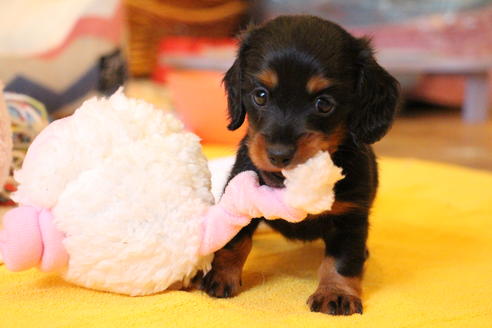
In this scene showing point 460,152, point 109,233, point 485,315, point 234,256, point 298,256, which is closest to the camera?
point 109,233

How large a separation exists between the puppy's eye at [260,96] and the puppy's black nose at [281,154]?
213 millimetres

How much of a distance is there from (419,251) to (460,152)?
88.4 inches

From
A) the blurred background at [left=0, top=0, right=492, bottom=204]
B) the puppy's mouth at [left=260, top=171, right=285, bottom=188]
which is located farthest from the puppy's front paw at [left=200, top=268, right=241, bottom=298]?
the blurred background at [left=0, top=0, right=492, bottom=204]

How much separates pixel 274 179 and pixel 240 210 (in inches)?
4.4

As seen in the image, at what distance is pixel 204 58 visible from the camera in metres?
5.11

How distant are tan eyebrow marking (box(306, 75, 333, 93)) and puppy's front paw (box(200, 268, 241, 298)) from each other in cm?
52

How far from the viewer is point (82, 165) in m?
1.56

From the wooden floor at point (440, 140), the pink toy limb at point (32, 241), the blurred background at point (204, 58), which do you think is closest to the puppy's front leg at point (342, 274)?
the pink toy limb at point (32, 241)

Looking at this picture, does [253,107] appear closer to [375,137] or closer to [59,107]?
[375,137]

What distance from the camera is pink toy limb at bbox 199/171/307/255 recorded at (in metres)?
1.47

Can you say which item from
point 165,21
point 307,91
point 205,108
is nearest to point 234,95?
point 307,91

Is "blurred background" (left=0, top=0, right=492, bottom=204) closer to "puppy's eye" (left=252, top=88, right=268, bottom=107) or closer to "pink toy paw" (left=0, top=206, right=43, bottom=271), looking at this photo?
"pink toy paw" (left=0, top=206, right=43, bottom=271)

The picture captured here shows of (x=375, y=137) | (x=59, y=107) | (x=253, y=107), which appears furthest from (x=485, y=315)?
(x=59, y=107)

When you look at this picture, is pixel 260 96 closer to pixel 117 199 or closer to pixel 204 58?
pixel 117 199
